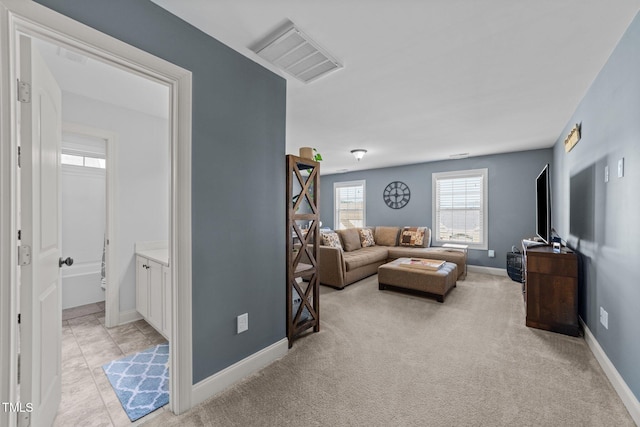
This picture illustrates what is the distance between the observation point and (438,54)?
78.0 inches

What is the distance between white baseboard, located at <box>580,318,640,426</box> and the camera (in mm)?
1542

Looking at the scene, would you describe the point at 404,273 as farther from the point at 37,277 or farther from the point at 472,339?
the point at 37,277

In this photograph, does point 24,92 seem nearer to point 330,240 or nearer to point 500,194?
point 330,240

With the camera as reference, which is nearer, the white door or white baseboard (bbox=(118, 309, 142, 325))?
the white door

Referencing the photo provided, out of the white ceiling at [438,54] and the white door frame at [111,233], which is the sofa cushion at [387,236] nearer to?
the white ceiling at [438,54]

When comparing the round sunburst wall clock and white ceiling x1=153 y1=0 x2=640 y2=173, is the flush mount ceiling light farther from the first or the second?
the round sunburst wall clock

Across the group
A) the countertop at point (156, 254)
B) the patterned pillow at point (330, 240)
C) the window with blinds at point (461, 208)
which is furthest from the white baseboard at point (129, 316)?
the window with blinds at point (461, 208)

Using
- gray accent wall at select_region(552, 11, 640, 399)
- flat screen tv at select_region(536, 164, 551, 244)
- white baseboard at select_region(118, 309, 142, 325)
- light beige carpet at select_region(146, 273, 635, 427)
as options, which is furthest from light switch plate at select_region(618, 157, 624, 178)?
white baseboard at select_region(118, 309, 142, 325)

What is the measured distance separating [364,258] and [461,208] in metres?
2.61

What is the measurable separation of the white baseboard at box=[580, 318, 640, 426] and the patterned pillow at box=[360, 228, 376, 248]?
392cm

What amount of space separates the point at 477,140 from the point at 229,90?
4021 mm

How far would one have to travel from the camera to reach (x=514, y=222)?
16.8ft

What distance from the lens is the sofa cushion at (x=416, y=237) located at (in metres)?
5.84

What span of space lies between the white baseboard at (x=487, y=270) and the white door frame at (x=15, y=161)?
558 centimetres
